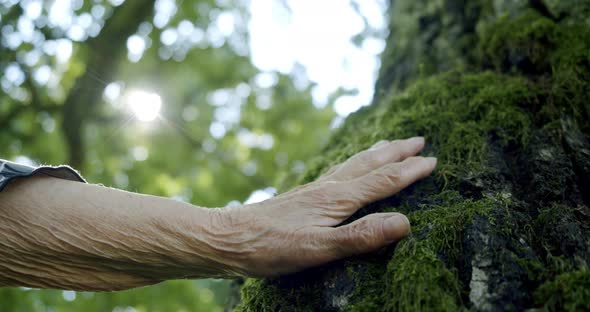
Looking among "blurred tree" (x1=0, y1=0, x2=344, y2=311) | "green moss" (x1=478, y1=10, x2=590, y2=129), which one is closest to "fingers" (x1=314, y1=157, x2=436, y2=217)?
"green moss" (x1=478, y1=10, x2=590, y2=129)

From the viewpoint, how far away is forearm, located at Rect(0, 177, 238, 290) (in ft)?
6.10

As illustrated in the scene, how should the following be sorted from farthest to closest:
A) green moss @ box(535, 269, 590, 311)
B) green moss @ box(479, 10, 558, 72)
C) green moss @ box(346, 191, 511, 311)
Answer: green moss @ box(479, 10, 558, 72) < green moss @ box(346, 191, 511, 311) < green moss @ box(535, 269, 590, 311)

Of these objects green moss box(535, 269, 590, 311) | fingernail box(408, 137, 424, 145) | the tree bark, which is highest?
the tree bark

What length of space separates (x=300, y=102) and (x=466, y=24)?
740 cm

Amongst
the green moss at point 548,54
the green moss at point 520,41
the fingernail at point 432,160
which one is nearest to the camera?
the fingernail at point 432,160

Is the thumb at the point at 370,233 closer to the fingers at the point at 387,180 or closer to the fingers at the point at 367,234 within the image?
the fingers at the point at 367,234

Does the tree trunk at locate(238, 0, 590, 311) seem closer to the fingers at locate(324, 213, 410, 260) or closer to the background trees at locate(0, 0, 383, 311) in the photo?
the fingers at locate(324, 213, 410, 260)

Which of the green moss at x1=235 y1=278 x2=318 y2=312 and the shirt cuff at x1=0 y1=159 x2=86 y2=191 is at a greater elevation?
the shirt cuff at x1=0 y1=159 x2=86 y2=191

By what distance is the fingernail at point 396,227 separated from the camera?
1.73 meters

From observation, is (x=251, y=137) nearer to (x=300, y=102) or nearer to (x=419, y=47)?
(x=300, y=102)

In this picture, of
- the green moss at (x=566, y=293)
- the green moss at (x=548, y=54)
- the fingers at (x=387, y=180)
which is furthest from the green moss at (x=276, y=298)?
the green moss at (x=548, y=54)

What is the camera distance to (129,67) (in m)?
9.94

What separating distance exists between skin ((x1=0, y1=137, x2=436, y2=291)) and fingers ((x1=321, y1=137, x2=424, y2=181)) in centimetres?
21

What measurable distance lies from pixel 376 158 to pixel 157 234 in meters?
1.07
